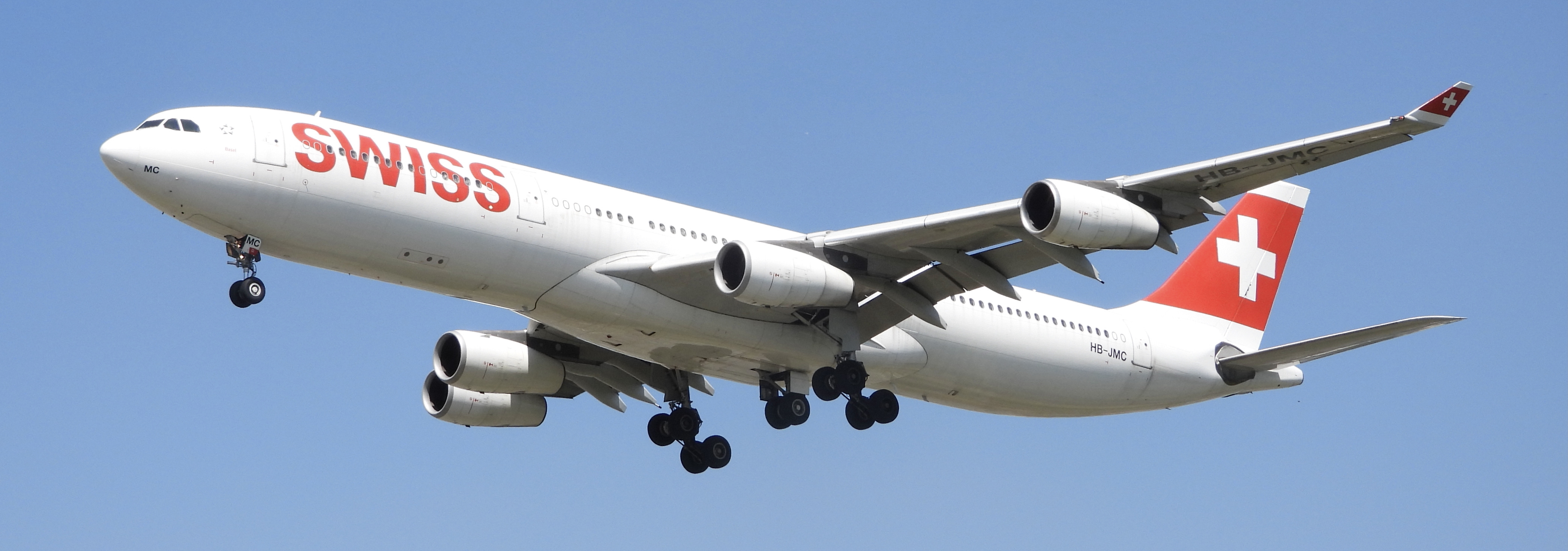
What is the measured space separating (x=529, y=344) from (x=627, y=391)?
2.47m

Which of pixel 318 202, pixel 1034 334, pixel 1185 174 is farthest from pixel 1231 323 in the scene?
pixel 318 202

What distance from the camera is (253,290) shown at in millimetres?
27562

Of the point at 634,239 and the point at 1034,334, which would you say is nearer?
the point at 634,239

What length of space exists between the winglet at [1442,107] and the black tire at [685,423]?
17043 millimetres

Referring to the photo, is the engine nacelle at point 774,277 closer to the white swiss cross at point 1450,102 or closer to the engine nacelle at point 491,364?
the engine nacelle at point 491,364

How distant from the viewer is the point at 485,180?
29.1 m

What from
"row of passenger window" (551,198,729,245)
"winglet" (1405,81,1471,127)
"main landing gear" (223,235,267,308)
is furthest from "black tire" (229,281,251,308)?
"winglet" (1405,81,1471,127)

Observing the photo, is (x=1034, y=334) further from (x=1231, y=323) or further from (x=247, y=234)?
(x=247, y=234)

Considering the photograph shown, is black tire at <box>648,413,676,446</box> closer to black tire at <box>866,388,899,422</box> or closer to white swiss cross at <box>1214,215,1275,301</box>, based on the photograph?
black tire at <box>866,388,899,422</box>

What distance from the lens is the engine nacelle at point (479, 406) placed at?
1442 inches

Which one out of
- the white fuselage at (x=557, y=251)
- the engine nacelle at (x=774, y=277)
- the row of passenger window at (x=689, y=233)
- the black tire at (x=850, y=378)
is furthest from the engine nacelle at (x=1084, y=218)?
the row of passenger window at (x=689, y=233)

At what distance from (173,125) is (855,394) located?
13.4 meters

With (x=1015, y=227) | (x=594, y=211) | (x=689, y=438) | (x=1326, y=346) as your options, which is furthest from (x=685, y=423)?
(x=1326, y=346)

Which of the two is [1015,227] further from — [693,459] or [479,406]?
[479,406]
